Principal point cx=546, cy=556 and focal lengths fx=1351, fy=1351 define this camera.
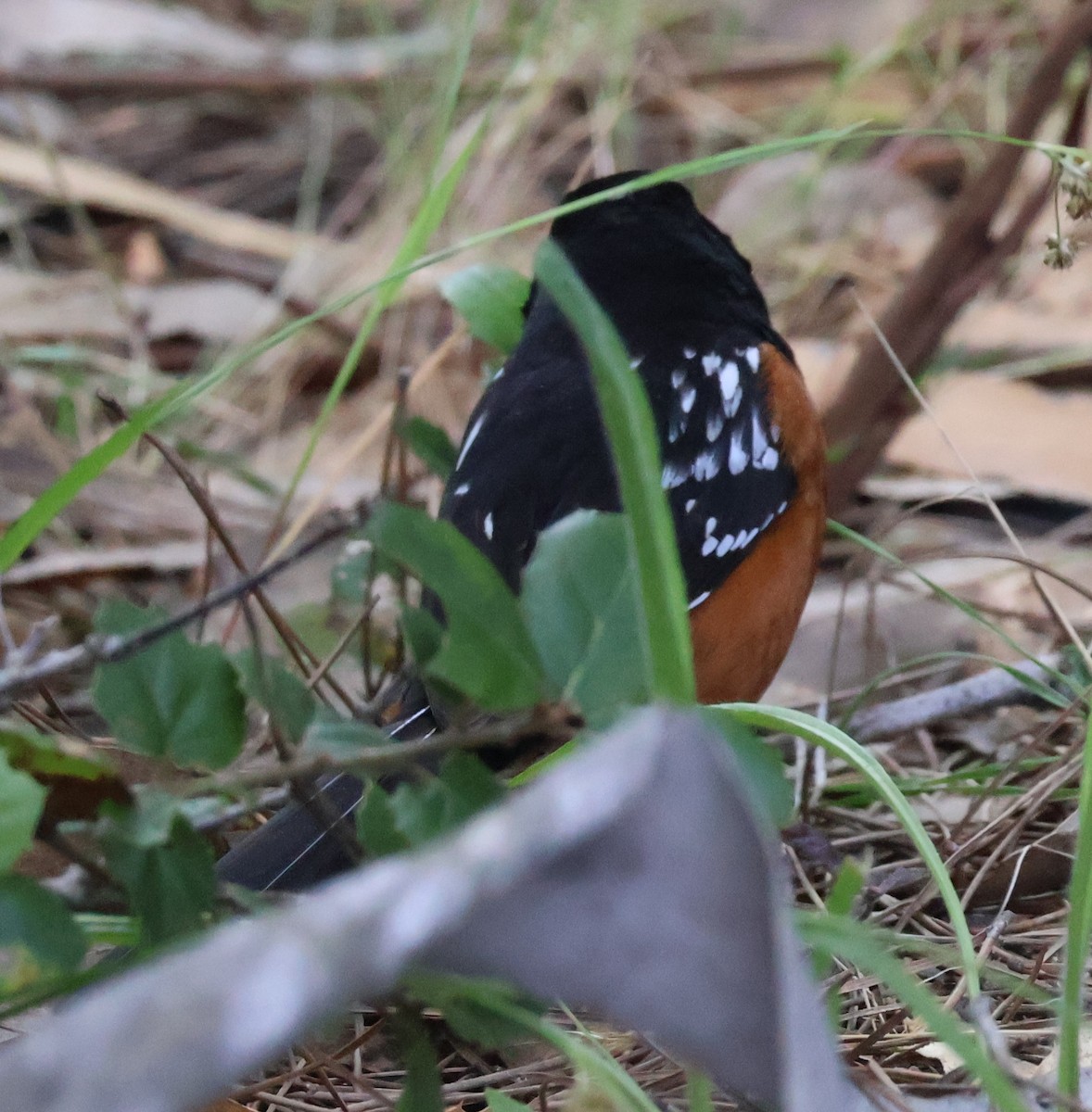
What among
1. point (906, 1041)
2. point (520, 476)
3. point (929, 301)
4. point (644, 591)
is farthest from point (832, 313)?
point (644, 591)

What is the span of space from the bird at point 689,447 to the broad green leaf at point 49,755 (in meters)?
0.56

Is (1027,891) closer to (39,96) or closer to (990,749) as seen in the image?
(990,749)

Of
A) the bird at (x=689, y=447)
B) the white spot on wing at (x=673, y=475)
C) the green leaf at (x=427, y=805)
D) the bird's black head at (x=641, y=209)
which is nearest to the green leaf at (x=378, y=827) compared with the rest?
the green leaf at (x=427, y=805)

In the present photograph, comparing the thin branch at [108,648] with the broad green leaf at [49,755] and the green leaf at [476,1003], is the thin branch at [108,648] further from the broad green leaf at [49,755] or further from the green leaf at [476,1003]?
the green leaf at [476,1003]

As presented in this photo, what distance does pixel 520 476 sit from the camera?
153cm

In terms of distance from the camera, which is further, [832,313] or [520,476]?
[832,313]

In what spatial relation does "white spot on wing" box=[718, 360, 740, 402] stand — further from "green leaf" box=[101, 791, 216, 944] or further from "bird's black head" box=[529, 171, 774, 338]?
"green leaf" box=[101, 791, 216, 944]

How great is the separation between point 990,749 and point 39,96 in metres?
3.70

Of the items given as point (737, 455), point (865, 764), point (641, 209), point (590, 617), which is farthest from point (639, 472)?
point (641, 209)

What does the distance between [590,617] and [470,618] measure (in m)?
0.07

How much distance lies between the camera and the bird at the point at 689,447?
153cm

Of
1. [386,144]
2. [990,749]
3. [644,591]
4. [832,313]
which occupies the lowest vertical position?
[990,749]

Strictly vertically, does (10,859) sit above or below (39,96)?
below

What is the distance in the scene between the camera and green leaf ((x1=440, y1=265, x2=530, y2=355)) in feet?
5.70
